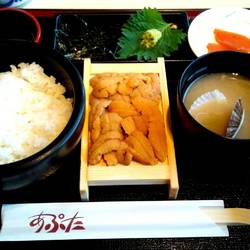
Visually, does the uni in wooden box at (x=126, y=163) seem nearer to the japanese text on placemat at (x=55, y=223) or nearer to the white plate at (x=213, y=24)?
the japanese text on placemat at (x=55, y=223)

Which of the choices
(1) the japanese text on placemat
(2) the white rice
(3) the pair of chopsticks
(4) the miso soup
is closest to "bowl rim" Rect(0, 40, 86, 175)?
(2) the white rice

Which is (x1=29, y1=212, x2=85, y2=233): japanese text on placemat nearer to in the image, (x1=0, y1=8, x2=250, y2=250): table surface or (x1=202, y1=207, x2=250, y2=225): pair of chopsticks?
(x1=0, y1=8, x2=250, y2=250): table surface

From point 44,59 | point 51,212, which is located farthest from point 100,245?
point 44,59

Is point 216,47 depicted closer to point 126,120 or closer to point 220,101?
point 220,101

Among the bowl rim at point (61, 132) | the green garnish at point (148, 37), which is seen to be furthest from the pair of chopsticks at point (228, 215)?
the green garnish at point (148, 37)

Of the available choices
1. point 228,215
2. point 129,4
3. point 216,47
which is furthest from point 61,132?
point 129,4

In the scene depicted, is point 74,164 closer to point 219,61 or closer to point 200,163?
point 200,163
